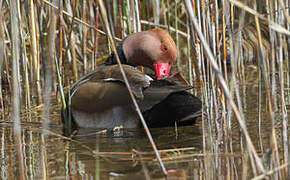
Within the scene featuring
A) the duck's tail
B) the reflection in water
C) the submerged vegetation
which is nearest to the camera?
the submerged vegetation

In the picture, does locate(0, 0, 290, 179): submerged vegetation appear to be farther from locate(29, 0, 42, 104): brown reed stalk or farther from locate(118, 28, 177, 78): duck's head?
locate(118, 28, 177, 78): duck's head

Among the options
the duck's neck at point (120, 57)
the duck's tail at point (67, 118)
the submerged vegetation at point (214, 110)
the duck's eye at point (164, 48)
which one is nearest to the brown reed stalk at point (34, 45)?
the submerged vegetation at point (214, 110)

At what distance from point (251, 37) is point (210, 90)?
4748 millimetres

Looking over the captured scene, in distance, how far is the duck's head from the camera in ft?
15.8

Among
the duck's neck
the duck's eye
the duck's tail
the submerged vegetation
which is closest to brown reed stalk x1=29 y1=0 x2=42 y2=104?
the submerged vegetation

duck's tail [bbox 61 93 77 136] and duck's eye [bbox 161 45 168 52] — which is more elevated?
duck's eye [bbox 161 45 168 52]

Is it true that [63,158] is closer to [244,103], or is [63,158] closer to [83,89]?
[83,89]

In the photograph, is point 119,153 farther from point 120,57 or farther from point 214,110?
point 120,57

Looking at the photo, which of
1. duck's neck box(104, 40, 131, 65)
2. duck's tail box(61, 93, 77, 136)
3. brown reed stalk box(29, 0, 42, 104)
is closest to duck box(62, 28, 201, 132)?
duck's tail box(61, 93, 77, 136)

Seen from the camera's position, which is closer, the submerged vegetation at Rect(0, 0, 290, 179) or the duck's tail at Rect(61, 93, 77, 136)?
the submerged vegetation at Rect(0, 0, 290, 179)

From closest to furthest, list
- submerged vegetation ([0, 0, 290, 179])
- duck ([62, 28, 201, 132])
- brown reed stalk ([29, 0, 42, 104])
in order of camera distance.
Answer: submerged vegetation ([0, 0, 290, 179]), duck ([62, 28, 201, 132]), brown reed stalk ([29, 0, 42, 104])

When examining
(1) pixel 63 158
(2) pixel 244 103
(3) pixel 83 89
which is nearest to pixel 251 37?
(2) pixel 244 103

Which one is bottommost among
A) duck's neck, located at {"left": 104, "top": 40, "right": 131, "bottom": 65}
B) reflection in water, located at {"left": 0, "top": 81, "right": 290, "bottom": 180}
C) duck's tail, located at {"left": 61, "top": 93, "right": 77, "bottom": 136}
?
reflection in water, located at {"left": 0, "top": 81, "right": 290, "bottom": 180}

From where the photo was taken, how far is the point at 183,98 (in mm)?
3947
